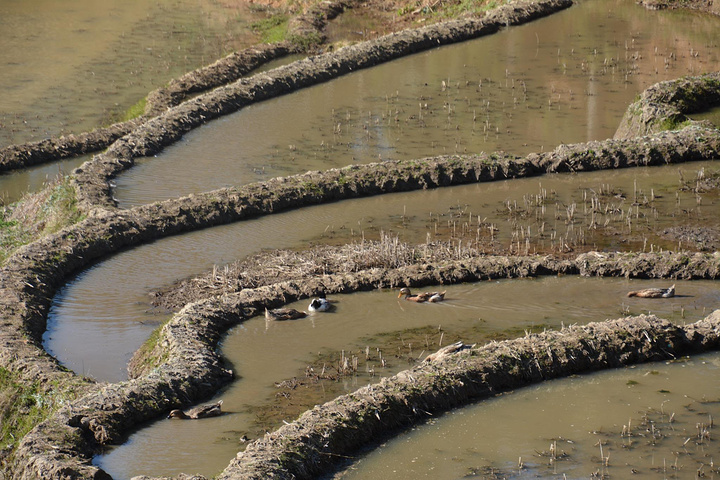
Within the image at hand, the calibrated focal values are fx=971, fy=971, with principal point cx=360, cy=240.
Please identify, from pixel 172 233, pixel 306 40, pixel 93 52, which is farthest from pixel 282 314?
pixel 93 52

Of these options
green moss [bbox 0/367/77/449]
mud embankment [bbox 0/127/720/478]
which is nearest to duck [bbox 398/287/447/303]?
mud embankment [bbox 0/127/720/478]

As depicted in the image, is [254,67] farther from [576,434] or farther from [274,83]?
[576,434]

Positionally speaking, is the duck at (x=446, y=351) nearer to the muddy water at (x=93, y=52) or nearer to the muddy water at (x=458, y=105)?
the muddy water at (x=458, y=105)

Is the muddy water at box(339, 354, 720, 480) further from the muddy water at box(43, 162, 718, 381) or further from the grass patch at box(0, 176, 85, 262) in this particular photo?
the grass patch at box(0, 176, 85, 262)

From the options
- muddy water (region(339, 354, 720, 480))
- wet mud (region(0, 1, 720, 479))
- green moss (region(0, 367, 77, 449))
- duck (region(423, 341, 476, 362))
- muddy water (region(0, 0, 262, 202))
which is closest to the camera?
muddy water (region(339, 354, 720, 480))

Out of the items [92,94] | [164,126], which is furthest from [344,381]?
[92,94]

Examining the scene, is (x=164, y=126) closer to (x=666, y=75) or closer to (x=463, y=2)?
(x=666, y=75)
